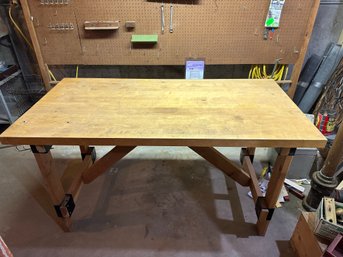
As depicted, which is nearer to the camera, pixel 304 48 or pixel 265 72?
pixel 304 48

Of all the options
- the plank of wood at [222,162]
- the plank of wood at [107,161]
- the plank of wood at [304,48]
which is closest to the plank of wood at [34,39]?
the plank of wood at [107,161]

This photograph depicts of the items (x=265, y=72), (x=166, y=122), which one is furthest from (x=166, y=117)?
(x=265, y=72)

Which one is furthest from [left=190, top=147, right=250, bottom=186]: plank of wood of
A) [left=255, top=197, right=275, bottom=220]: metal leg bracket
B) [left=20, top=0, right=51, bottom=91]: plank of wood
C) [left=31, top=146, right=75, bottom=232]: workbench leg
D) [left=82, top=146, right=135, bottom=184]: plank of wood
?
[left=20, top=0, right=51, bottom=91]: plank of wood

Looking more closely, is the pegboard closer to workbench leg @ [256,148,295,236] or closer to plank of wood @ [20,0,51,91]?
plank of wood @ [20,0,51,91]

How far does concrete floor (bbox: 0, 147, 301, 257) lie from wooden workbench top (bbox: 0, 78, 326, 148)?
0.76 m

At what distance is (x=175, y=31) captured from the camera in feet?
6.30

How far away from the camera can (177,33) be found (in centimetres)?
193

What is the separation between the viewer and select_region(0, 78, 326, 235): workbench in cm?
107

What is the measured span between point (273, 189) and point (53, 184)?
1.28 metres

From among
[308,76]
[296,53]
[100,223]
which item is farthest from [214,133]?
[308,76]

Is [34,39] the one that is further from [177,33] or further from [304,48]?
[304,48]

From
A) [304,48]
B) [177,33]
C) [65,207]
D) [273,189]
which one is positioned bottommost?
[65,207]

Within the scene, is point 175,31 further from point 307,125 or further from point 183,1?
point 307,125

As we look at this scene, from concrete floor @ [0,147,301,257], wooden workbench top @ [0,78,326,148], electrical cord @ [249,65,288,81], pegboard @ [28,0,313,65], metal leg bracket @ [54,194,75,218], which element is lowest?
concrete floor @ [0,147,301,257]
